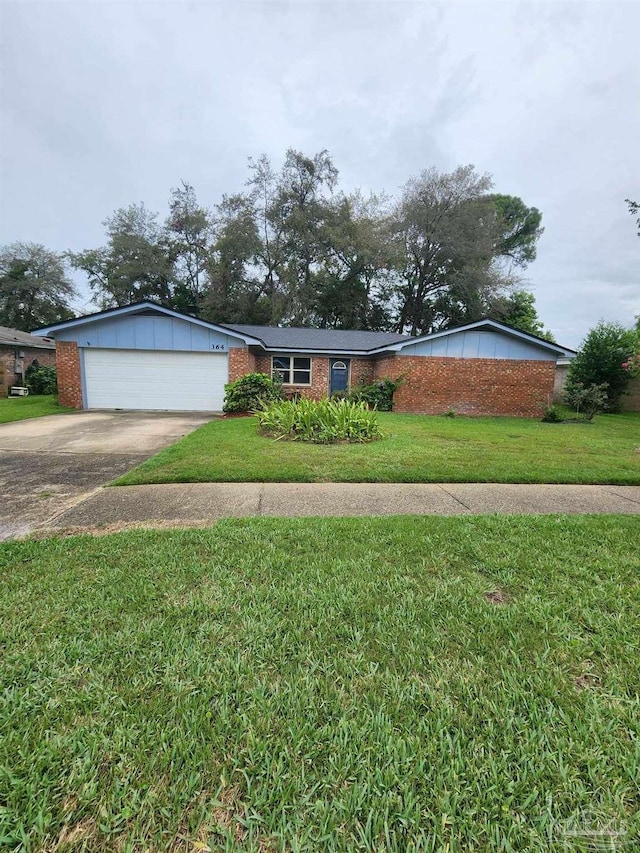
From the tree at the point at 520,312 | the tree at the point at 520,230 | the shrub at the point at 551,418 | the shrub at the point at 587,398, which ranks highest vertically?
the tree at the point at 520,230

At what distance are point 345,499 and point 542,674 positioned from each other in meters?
2.66

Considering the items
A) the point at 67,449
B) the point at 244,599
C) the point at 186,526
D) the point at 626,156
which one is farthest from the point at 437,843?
the point at 626,156

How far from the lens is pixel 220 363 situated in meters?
13.2

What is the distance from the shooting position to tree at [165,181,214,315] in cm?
2775

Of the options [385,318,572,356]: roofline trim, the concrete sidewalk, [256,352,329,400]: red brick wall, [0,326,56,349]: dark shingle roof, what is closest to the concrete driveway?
the concrete sidewalk

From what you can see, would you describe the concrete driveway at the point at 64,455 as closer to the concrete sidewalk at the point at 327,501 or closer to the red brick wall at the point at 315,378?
the concrete sidewalk at the point at 327,501

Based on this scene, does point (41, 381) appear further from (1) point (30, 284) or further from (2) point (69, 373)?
(1) point (30, 284)

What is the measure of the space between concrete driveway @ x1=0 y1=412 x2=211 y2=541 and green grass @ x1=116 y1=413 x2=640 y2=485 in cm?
57

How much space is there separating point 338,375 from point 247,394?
5.20 m

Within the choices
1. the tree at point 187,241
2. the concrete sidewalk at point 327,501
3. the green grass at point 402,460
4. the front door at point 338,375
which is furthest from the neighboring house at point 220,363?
the tree at point 187,241

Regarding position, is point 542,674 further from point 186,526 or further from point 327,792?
point 186,526

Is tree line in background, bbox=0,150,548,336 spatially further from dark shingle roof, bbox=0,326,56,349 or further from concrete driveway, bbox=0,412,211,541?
concrete driveway, bbox=0,412,211,541

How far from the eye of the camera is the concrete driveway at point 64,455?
3920 millimetres

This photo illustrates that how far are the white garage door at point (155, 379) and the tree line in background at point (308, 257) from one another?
39.5 ft
